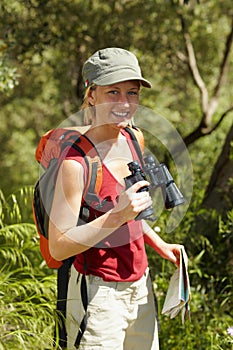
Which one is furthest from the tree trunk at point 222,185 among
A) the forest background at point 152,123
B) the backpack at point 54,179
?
the backpack at point 54,179

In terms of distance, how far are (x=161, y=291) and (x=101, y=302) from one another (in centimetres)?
174

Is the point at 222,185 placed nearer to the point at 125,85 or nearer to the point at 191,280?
the point at 191,280

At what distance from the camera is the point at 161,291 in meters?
4.29

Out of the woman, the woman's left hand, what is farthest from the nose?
the woman's left hand

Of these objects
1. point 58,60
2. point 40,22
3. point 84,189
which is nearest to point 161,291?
point 84,189

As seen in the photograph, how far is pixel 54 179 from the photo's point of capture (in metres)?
2.51

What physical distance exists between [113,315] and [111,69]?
0.98 m

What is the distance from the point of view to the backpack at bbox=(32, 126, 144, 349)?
2.49 meters

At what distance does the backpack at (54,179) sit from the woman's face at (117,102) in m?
0.12

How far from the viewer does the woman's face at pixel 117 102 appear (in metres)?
2.53

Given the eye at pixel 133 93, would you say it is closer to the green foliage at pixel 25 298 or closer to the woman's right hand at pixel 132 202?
the woman's right hand at pixel 132 202

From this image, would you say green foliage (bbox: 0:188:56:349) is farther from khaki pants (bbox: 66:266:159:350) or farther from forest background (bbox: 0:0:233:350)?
khaki pants (bbox: 66:266:159:350)

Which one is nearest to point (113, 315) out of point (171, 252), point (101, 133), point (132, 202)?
point (171, 252)

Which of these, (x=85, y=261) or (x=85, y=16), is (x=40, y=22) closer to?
(x=85, y=16)
